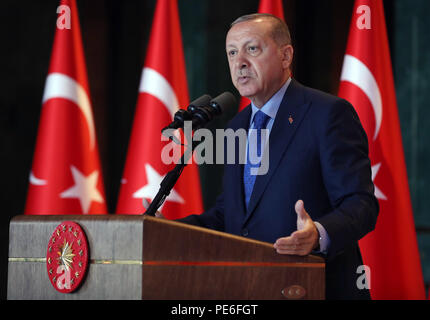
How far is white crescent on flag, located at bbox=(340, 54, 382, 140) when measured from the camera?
329 centimetres

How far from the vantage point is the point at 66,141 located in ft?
12.2

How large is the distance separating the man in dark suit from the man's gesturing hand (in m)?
0.05

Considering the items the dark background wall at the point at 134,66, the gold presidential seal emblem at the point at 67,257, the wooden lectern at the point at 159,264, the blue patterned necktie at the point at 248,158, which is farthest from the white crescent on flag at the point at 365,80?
the gold presidential seal emblem at the point at 67,257

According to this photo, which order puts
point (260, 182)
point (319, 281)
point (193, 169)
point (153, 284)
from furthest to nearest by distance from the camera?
point (193, 169) < point (260, 182) < point (319, 281) < point (153, 284)

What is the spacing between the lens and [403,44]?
4012 mm

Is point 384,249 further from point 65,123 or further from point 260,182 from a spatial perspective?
point 65,123

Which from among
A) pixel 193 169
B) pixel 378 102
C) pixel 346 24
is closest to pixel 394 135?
pixel 378 102

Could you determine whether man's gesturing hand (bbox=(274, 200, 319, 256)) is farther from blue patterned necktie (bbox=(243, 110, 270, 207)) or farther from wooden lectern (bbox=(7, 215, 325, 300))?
blue patterned necktie (bbox=(243, 110, 270, 207))

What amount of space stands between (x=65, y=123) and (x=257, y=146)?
1999 millimetres

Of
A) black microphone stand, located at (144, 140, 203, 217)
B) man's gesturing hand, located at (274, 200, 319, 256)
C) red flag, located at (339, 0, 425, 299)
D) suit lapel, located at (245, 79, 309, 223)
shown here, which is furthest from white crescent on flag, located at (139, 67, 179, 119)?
man's gesturing hand, located at (274, 200, 319, 256)

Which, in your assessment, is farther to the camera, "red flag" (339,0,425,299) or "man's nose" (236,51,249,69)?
"red flag" (339,0,425,299)

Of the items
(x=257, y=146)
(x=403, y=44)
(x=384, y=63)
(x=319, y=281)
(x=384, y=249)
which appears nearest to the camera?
(x=319, y=281)

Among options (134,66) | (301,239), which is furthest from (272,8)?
(301,239)
